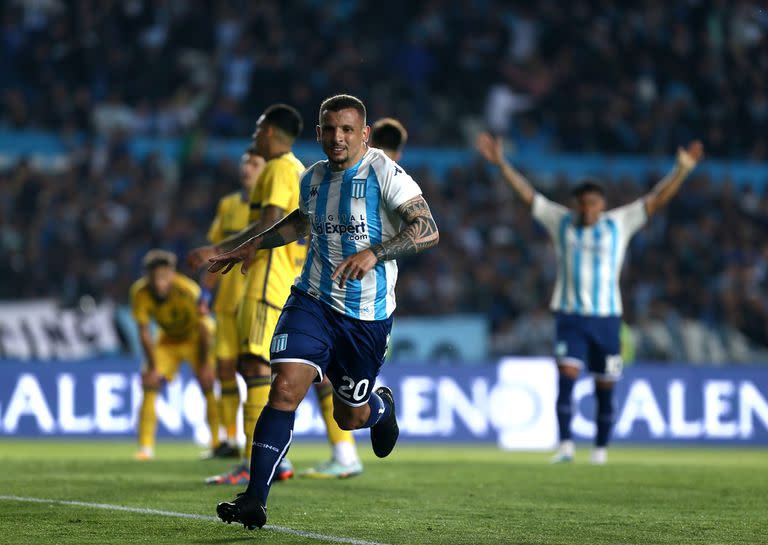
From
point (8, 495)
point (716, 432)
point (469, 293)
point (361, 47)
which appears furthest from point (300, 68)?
point (8, 495)

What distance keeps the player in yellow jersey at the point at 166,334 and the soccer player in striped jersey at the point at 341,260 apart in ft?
19.0

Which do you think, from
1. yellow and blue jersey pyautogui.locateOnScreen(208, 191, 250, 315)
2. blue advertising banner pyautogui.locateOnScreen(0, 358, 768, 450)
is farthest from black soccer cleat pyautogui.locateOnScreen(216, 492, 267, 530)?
blue advertising banner pyautogui.locateOnScreen(0, 358, 768, 450)

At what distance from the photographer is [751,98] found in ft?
76.5

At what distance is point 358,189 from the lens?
260 inches

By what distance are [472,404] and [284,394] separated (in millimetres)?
9809

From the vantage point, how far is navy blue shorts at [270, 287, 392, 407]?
253 inches

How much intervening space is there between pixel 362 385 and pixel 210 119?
1473cm

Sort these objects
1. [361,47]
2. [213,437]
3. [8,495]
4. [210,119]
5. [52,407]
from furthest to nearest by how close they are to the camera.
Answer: [361,47] → [210,119] → [52,407] → [213,437] → [8,495]

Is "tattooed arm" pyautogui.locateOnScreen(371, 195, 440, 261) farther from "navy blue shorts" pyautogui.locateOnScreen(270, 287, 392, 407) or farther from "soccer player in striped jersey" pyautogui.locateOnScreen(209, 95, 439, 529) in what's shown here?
"navy blue shorts" pyautogui.locateOnScreen(270, 287, 392, 407)

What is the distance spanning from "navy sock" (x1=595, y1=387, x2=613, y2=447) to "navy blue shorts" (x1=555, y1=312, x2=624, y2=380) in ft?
0.55

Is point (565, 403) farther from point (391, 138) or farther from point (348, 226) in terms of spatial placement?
point (348, 226)

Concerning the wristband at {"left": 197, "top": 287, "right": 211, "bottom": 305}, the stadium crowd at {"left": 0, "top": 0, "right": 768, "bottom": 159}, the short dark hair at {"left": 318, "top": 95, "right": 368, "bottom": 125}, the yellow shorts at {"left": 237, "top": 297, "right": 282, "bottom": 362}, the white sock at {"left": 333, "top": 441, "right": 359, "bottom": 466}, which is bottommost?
the white sock at {"left": 333, "top": 441, "right": 359, "bottom": 466}

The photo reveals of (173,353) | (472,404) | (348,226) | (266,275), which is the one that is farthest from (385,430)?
(472,404)

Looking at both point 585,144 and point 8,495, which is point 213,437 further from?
point 585,144
